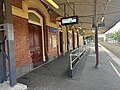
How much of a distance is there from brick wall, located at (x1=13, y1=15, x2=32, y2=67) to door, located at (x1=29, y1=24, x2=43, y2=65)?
113 cm

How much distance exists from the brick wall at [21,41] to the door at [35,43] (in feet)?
3.71

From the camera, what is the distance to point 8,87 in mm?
4758

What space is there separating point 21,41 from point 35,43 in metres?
2.17

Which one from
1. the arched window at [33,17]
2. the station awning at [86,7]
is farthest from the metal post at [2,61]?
the station awning at [86,7]

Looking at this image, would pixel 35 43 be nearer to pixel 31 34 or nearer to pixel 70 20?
pixel 31 34

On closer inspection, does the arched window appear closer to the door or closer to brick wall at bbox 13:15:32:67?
the door

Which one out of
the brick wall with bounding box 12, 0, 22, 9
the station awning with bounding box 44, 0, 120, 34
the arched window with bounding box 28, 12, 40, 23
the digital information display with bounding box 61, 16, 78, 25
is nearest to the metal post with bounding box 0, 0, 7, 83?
the brick wall with bounding box 12, 0, 22, 9

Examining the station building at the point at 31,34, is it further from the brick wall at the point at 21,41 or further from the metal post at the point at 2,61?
the metal post at the point at 2,61

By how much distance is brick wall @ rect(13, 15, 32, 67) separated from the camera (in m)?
6.24

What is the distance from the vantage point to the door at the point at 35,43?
8.31 meters

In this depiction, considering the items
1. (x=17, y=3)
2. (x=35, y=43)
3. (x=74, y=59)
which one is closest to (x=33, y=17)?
(x=35, y=43)

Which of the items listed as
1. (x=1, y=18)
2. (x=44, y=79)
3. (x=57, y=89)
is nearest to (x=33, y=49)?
(x=44, y=79)

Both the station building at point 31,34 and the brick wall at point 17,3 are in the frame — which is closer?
the brick wall at point 17,3

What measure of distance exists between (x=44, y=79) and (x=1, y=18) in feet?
8.55
